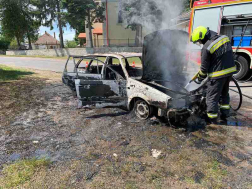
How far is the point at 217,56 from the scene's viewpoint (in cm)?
335

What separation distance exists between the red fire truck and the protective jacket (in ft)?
15.5

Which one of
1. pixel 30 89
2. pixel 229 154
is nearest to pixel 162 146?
pixel 229 154

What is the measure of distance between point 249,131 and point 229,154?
1.07 metres

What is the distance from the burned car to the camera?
11.6ft

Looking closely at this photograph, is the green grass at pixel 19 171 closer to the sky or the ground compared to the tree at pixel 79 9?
closer to the ground

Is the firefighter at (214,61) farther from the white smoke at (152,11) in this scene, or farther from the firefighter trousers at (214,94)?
the white smoke at (152,11)

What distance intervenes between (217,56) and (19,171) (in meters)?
3.68

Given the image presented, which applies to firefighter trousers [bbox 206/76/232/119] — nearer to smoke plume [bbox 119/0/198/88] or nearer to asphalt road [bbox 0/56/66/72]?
smoke plume [bbox 119/0/198/88]

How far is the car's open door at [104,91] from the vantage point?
14.0 ft

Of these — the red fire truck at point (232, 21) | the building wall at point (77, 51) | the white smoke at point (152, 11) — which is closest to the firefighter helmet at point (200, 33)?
the white smoke at point (152, 11)

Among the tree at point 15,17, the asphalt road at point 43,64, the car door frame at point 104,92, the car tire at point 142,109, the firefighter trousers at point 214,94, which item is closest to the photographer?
the firefighter trousers at point 214,94

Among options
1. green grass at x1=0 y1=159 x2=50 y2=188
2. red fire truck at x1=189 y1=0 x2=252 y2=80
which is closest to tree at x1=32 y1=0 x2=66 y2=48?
red fire truck at x1=189 y1=0 x2=252 y2=80

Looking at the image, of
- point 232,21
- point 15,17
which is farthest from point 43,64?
point 15,17

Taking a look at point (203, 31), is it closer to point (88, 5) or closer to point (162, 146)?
point (162, 146)
